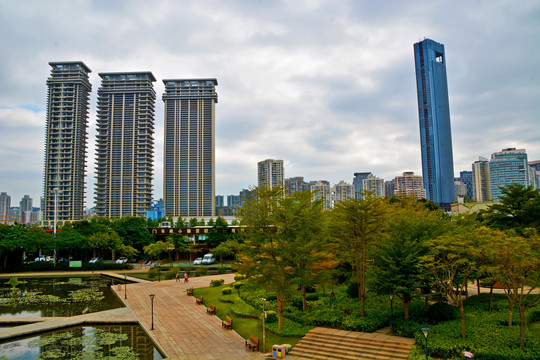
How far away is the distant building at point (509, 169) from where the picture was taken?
181 meters

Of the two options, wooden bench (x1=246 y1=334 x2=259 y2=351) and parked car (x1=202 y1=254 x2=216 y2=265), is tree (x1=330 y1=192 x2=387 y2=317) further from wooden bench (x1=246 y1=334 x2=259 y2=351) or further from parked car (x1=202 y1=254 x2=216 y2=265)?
parked car (x1=202 y1=254 x2=216 y2=265)

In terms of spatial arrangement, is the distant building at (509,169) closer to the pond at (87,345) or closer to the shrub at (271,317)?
the shrub at (271,317)

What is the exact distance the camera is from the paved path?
20219 millimetres

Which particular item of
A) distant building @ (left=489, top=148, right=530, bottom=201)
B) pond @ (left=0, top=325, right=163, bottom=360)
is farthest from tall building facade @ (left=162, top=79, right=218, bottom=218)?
pond @ (left=0, top=325, right=163, bottom=360)

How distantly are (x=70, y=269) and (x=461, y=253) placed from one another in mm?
59184

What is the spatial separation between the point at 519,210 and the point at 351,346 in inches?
959

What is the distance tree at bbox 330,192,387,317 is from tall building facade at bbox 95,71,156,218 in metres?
151

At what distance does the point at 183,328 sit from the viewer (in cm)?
2520

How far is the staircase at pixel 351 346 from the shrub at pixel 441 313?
3.42 m

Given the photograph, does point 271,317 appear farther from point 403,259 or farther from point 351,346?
point 403,259

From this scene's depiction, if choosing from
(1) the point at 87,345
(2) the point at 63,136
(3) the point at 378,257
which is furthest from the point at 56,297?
(2) the point at 63,136

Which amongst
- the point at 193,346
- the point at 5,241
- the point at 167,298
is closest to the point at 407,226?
the point at 193,346

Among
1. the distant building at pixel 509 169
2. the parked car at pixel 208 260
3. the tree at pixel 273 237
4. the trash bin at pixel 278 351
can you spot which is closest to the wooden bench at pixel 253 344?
the trash bin at pixel 278 351

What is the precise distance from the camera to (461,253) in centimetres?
2077
